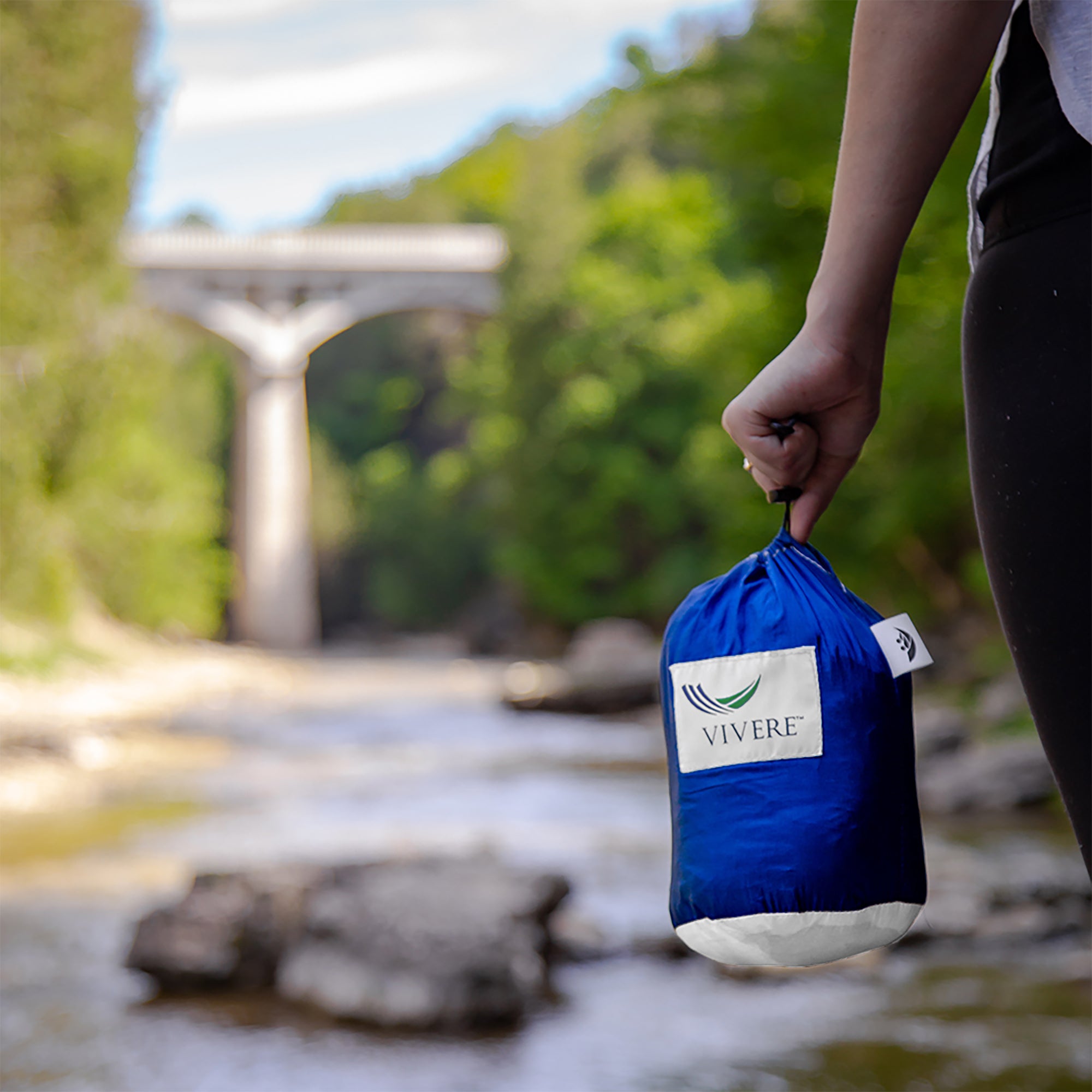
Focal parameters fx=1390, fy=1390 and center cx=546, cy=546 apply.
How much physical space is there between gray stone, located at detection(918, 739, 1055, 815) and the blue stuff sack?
7.38 metres

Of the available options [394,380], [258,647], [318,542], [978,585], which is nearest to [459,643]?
[258,647]

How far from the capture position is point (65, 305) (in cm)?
1667

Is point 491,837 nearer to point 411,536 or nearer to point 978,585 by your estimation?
point 978,585

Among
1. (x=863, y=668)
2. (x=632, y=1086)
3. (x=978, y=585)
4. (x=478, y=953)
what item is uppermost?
(x=978, y=585)

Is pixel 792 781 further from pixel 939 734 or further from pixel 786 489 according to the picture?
pixel 939 734

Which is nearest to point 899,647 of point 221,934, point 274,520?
point 221,934

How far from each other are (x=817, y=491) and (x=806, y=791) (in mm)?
219

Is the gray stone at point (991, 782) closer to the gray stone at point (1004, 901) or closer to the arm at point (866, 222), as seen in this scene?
the gray stone at point (1004, 901)

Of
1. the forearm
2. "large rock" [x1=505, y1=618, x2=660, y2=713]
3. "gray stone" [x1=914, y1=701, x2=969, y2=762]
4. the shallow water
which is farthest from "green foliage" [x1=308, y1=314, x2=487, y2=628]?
the forearm

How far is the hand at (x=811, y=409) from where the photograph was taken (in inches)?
36.7

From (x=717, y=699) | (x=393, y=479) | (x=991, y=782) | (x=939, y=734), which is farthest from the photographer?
(x=393, y=479)

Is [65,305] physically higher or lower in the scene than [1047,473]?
higher

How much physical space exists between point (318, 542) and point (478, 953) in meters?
32.2

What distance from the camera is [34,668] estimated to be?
15062mm
